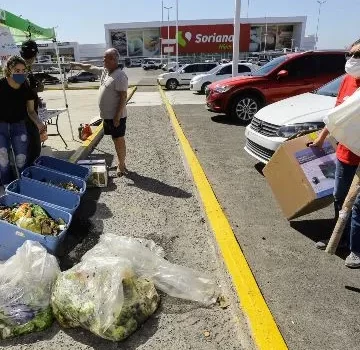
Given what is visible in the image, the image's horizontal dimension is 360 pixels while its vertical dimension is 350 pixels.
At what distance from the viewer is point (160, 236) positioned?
3.77 meters

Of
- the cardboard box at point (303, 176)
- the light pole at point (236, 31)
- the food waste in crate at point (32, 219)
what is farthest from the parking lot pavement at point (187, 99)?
the food waste in crate at point (32, 219)

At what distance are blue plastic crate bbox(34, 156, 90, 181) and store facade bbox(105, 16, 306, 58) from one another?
173ft

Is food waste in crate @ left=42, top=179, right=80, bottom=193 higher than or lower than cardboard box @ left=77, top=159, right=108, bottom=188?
higher

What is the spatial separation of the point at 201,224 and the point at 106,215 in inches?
42.6

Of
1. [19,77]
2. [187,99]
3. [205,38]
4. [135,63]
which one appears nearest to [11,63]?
[19,77]

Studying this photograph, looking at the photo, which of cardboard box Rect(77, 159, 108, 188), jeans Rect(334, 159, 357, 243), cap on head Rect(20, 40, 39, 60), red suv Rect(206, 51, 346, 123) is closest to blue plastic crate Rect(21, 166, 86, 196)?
cardboard box Rect(77, 159, 108, 188)

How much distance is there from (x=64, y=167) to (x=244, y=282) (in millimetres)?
2939

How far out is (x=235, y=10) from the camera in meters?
13.7

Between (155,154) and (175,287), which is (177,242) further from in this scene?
(155,154)

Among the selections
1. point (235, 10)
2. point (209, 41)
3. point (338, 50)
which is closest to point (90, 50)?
point (209, 41)

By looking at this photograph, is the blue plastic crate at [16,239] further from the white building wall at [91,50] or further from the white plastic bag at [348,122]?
the white building wall at [91,50]

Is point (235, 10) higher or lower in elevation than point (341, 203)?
higher

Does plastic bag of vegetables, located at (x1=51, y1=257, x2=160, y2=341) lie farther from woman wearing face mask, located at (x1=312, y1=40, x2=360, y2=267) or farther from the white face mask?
the white face mask

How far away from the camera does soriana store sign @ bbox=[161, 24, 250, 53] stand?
58.8 metres
